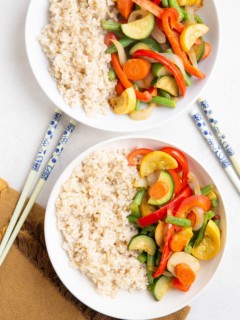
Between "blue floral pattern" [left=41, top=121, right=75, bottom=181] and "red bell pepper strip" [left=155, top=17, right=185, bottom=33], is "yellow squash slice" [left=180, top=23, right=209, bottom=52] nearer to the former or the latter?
"red bell pepper strip" [left=155, top=17, right=185, bottom=33]

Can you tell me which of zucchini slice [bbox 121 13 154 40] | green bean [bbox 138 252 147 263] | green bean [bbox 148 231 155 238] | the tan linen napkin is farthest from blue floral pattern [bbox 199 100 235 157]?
the tan linen napkin

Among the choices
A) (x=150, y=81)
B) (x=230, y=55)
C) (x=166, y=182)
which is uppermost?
(x=230, y=55)

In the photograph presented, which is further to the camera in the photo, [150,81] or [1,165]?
[1,165]

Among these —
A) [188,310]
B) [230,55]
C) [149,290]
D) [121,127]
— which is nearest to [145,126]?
[121,127]

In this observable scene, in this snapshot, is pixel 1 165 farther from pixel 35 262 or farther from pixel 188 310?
pixel 188 310

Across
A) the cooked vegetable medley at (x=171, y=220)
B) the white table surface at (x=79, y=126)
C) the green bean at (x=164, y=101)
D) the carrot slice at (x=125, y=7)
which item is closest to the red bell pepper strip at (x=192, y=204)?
the cooked vegetable medley at (x=171, y=220)

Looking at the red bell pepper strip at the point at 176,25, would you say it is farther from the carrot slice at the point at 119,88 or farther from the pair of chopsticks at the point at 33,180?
the pair of chopsticks at the point at 33,180
